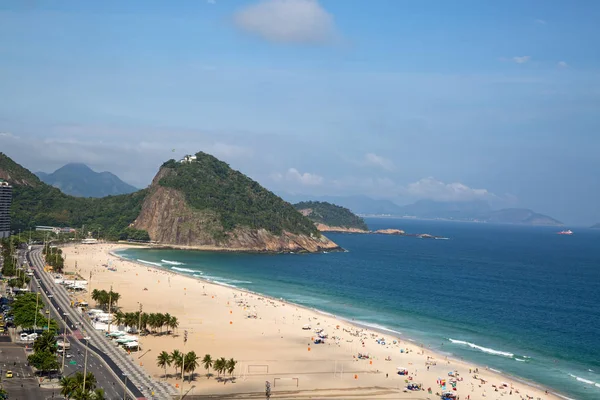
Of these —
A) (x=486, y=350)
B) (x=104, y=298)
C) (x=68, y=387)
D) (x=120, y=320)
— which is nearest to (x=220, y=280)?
(x=104, y=298)

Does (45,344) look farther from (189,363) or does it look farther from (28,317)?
(28,317)

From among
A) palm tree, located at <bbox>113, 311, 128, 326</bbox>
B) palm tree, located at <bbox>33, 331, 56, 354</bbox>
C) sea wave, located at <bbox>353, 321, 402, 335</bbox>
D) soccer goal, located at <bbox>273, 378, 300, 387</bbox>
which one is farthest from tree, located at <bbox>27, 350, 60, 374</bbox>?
sea wave, located at <bbox>353, 321, 402, 335</bbox>

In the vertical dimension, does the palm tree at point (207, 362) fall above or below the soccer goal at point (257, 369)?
above

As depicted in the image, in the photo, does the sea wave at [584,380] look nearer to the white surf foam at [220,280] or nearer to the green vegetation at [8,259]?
the white surf foam at [220,280]

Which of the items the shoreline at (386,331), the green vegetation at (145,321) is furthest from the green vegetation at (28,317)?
the shoreline at (386,331)

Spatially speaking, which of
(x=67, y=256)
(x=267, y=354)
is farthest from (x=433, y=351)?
(x=67, y=256)

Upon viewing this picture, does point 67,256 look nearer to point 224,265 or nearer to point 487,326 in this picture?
point 224,265
